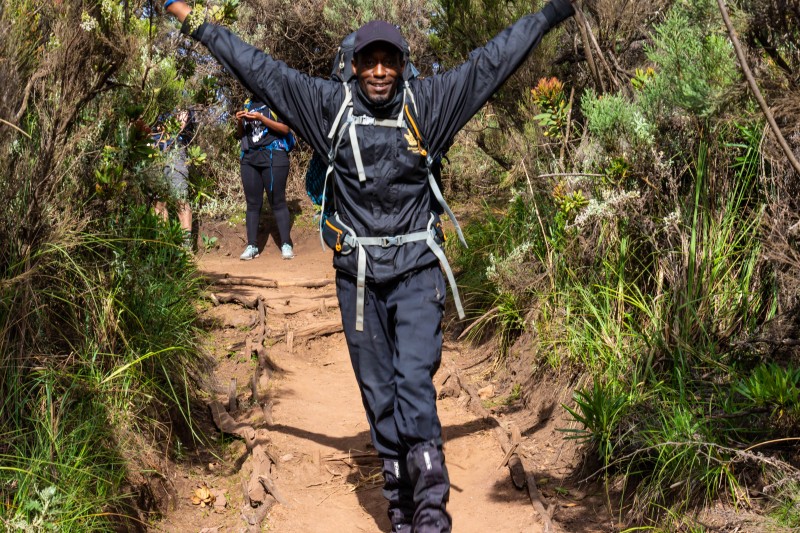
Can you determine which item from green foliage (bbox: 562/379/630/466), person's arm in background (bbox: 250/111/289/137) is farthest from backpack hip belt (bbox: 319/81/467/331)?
person's arm in background (bbox: 250/111/289/137)

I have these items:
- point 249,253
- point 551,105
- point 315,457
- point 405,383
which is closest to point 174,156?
point 315,457

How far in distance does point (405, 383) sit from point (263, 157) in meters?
7.72

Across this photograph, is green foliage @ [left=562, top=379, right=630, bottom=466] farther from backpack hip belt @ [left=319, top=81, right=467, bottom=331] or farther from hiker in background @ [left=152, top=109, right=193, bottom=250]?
hiker in background @ [left=152, top=109, right=193, bottom=250]

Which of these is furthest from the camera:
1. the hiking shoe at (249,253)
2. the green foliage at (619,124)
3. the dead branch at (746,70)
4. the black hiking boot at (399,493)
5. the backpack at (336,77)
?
the hiking shoe at (249,253)

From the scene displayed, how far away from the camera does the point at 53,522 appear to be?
394cm

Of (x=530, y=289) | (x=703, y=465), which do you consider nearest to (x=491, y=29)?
(x=530, y=289)

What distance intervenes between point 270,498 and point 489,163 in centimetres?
646

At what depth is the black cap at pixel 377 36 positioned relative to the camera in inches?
173

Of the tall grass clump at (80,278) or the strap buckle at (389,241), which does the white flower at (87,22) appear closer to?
the tall grass clump at (80,278)

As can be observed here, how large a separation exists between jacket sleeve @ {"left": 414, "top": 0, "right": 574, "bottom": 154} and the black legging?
717 centimetres

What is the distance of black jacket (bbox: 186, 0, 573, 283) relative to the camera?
449 centimetres

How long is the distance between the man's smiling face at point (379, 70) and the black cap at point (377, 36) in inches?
1.7

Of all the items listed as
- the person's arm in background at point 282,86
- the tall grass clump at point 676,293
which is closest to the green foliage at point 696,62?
the tall grass clump at point 676,293

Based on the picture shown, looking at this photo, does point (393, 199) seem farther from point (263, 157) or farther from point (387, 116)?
point (263, 157)
